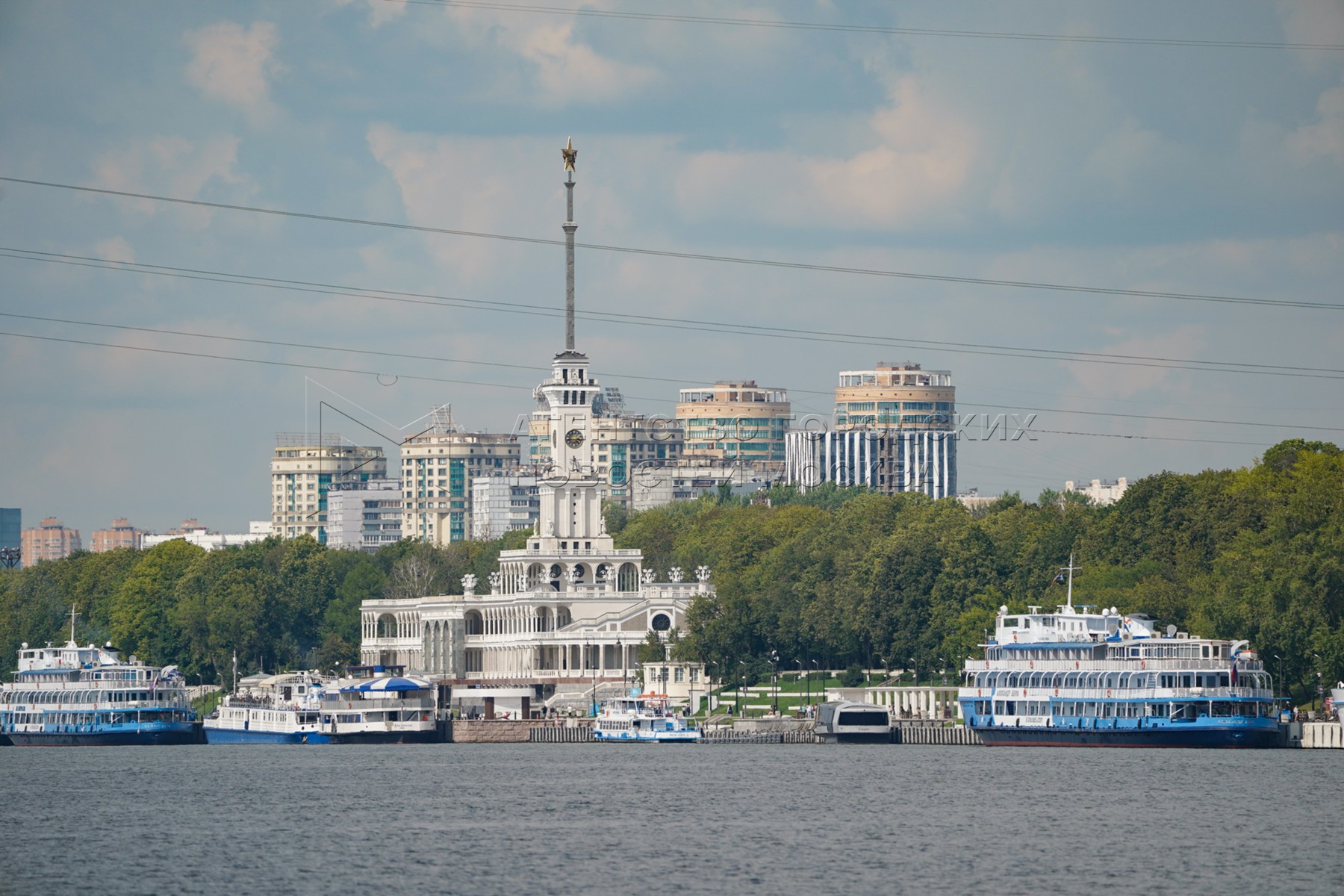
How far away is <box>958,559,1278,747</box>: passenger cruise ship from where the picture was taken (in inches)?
6619

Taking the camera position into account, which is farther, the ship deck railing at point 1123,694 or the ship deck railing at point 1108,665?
the ship deck railing at point 1108,665

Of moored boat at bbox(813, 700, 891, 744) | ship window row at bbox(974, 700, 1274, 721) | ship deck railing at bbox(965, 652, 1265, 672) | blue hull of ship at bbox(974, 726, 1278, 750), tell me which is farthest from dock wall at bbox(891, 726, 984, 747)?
ship deck railing at bbox(965, 652, 1265, 672)

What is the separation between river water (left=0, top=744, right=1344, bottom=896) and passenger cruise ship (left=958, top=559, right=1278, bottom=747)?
1.87 metres

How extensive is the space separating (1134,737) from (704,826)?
53.6m

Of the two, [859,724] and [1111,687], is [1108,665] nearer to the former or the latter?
[1111,687]

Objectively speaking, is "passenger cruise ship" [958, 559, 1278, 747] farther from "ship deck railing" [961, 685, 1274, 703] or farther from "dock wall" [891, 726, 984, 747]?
"dock wall" [891, 726, 984, 747]

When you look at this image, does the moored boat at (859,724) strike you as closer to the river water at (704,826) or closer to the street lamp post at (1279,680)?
the river water at (704,826)

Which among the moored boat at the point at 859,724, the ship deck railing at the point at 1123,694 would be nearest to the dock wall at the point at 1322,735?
the ship deck railing at the point at 1123,694

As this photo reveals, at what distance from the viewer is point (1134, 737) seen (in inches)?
6821

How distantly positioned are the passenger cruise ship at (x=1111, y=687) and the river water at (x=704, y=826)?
1.87 m

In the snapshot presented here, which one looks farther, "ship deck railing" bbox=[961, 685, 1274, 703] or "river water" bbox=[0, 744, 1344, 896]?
"ship deck railing" bbox=[961, 685, 1274, 703]

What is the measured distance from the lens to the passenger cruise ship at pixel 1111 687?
168 meters

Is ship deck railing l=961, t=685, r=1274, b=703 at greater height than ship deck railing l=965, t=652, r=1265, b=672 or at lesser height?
lesser

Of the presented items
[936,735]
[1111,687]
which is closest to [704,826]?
[1111,687]
